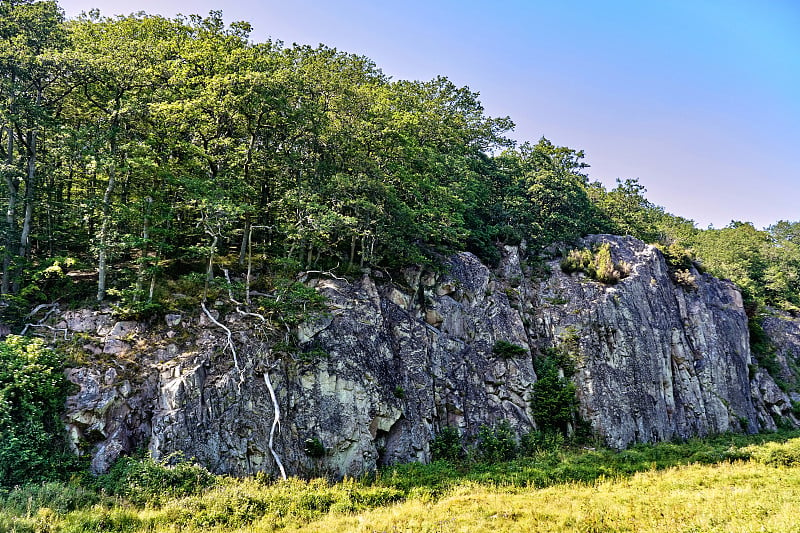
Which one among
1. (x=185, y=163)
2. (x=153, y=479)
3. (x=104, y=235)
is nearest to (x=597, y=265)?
(x=185, y=163)

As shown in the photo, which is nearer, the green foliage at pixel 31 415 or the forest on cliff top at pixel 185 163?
the green foliage at pixel 31 415

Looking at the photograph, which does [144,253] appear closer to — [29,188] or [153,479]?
[29,188]

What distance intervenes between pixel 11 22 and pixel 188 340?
14.3 meters

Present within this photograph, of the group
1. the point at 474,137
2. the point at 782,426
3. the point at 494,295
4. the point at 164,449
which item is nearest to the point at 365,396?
the point at 164,449

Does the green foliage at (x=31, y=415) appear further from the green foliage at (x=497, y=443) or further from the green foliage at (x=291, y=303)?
the green foliage at (x=497, y=443)

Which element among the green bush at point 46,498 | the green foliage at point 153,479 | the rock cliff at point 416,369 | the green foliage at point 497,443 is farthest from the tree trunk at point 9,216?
the green foliage at point 497,443

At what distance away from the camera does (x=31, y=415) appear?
11.6 metres

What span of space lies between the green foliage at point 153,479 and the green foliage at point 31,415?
4.40 feet

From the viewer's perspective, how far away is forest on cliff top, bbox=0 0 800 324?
1559cm

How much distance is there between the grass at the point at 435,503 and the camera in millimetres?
10188

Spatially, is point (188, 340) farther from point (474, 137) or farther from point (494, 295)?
point (474, 137)

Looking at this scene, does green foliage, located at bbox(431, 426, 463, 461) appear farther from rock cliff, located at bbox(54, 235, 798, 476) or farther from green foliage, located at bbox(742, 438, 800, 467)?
green foliage, located at bbox(742, 438, 800, 467)

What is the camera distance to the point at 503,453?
1850 centimetres

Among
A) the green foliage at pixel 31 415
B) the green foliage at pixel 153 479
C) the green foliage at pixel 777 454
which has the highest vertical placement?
the green foliage at pixel 31 415
